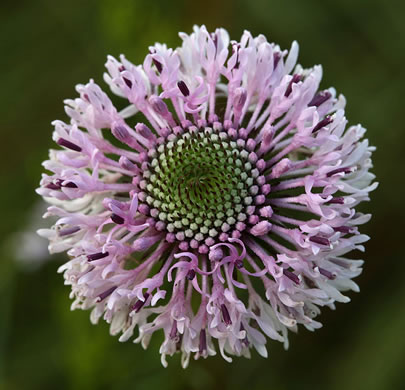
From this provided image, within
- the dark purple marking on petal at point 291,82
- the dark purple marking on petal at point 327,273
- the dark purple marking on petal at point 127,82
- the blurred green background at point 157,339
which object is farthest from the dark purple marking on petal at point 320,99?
the blurred green background at point 157,339

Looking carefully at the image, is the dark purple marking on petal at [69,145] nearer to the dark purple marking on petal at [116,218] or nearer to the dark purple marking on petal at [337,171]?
the dark purple marking on petal at [116,218]

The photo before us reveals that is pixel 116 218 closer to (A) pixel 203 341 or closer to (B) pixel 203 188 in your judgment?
(B) pixel 203 188

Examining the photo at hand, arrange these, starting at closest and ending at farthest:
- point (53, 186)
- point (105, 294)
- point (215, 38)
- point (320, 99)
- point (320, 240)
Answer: point (320, 240) → point (105, 294) → point (53, 186) → point (320, 99) → point (215, 38)

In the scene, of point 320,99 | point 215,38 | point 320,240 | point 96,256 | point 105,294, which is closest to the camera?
point 320,240

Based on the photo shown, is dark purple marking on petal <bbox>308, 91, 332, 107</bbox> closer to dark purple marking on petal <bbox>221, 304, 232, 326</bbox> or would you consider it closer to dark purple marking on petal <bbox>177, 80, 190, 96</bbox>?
dark purple marking on petal <bbox>177, 80, 190, 96</bbox>

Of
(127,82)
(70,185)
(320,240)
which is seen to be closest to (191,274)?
(320,240)

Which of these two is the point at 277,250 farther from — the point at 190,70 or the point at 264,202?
the point at 190,70
